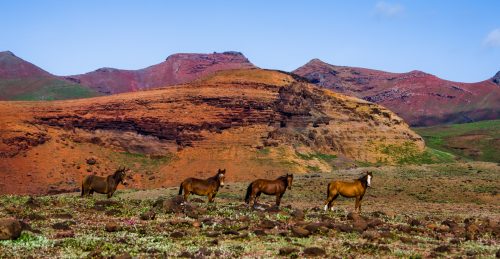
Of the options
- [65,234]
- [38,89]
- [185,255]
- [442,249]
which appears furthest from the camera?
[38,89]

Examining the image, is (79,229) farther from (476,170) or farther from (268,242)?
(476,170)

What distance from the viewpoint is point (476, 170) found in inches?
2948

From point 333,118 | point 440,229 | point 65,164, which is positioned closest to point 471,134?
point 333,118

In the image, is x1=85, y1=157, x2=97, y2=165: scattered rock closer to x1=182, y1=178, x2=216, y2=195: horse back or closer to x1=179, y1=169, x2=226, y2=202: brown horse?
x1=179, y1=169, x2=226, y2=202: brown horse

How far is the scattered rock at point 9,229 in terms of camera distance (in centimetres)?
1888

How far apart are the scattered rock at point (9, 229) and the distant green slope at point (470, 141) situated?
423 feet

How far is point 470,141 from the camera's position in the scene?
500 ft

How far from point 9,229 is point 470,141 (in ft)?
488

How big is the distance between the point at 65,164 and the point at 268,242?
193 feet

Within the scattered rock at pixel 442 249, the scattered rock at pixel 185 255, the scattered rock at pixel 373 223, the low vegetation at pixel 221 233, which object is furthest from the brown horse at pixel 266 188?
the scattered rock at pixel 185 255

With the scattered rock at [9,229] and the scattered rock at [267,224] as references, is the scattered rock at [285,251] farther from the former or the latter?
the scattered rock at [9,229]

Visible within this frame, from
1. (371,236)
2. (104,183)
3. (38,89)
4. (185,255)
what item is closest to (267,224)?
(371,236)

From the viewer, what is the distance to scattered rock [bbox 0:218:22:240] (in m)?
18.9

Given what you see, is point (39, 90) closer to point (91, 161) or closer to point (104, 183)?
point (91, 161)
